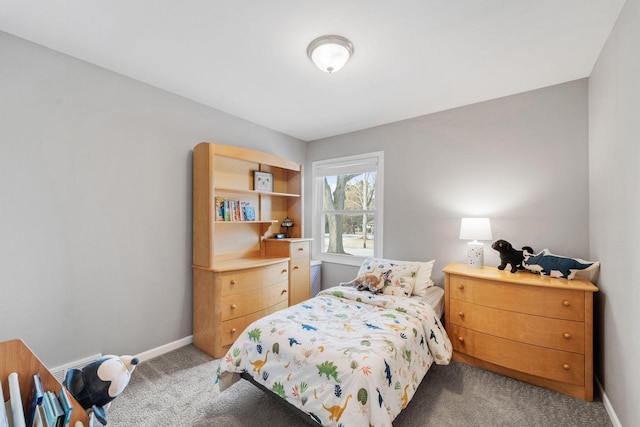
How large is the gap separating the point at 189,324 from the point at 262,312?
28.8 inches

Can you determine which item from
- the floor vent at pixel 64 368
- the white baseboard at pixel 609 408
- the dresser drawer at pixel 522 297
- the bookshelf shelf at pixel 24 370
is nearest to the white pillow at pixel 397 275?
the dresser drawer at pixel 522 297

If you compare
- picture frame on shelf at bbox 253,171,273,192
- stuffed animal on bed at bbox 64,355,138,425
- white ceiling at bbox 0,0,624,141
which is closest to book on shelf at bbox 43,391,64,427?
stuffed animal on bed at bbox 64,355,138,425

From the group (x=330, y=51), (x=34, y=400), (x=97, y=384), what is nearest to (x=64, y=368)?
(x=97, y=384)

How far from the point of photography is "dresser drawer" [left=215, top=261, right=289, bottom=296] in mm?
2469

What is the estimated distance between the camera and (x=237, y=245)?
3115mm

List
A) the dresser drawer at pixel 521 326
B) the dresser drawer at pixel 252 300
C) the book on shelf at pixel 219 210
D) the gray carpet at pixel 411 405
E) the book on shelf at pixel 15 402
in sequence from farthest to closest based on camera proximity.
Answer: the book on shelf at pixel 219 210 → the dresser drawer at pixel 252 300 → the dresser drawer at pixel 521 326 → the gray carpet at pixel 411 405 → the book on shelf at pixel 15 402

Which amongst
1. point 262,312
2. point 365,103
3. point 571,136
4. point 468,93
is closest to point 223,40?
point 365,103

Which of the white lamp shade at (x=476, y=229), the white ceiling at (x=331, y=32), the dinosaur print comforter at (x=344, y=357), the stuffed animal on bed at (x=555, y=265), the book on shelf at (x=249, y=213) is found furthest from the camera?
the book on shelf at (x=249, y=213)

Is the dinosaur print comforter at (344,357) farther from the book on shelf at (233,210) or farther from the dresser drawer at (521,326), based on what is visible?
the book on shelf at (233,210)

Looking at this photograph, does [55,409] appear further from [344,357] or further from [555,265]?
[555,265]

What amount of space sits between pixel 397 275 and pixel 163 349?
2.34 m

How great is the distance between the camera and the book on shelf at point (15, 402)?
3.24ft

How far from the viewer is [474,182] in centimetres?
270

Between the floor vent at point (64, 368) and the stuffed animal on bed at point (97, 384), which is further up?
the stuffed animal on bed at point (97, 384)
